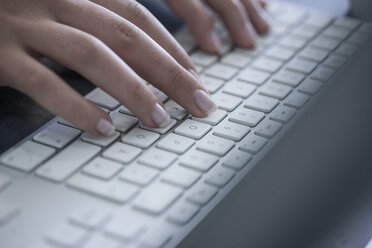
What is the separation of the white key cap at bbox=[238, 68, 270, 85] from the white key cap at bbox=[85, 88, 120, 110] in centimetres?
17

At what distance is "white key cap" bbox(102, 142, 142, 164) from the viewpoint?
51 centimetres

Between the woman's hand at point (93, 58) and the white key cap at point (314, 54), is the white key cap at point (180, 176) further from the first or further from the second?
the white key cap at point (314, 54)

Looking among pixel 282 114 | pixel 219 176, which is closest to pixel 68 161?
pixel 219 176

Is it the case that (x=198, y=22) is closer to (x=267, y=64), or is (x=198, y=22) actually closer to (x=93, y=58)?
(x=267, y=64)

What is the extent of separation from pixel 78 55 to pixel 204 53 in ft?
0.74

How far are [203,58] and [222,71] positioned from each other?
0.05m

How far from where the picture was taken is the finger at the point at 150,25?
65 cm

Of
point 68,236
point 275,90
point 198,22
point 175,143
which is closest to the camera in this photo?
point 68,236

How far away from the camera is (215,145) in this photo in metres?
0.53

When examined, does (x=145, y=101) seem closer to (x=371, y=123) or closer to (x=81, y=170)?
(x=81, y=170)

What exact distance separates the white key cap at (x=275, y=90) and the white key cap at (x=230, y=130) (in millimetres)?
84

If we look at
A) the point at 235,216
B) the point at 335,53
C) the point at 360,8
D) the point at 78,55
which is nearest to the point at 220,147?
the point at 235,216

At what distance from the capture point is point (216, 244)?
0.46m

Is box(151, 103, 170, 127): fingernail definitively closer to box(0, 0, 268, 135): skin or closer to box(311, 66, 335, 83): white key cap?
box(0, 0, 268, 135): skin
